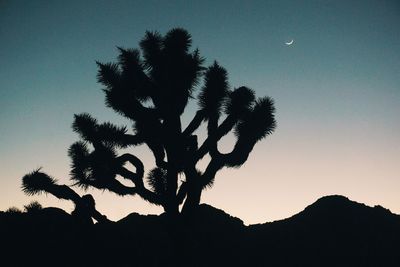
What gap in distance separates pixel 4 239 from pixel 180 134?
592 cm

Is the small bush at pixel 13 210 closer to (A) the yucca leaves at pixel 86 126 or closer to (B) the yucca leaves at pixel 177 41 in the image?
(A) the yucca leaves at pixel 86 126

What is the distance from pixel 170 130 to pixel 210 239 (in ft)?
18.8

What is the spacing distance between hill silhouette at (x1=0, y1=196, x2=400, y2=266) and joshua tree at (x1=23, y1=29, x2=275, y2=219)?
40.2 inches

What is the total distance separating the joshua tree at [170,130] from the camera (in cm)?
782

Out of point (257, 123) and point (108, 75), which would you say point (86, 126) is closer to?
point (108, 75)

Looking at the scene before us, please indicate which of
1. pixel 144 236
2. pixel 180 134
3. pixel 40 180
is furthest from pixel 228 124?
pixel 144 236

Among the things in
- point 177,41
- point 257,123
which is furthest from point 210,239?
point 177,41

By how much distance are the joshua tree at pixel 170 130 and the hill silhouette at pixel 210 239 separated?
1021mm

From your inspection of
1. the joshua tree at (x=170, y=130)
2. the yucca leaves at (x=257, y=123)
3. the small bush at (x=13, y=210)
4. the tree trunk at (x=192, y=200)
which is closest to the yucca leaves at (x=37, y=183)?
the joshua tree at (x=170, y=130)

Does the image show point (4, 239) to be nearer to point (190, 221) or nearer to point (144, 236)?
point (144, 236)

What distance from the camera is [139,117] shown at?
797 centimetres

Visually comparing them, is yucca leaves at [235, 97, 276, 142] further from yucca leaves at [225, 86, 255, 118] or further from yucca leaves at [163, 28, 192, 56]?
yucca leaves at [163, 28, 192, 56]

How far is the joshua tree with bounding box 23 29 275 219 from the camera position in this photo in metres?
7.82

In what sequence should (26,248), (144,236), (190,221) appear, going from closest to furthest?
(190,221) → (26,248) → (144,236)
